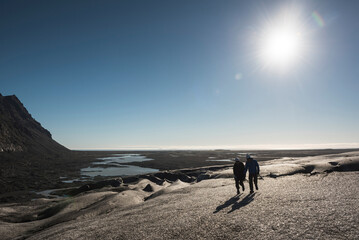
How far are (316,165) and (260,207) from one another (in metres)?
17.7

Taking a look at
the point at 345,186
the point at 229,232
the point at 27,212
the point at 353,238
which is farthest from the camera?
the point at 27,212

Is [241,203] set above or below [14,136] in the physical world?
below

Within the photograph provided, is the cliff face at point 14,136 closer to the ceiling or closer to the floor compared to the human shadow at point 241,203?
closer to the ceiling

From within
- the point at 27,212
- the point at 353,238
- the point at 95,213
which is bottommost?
the point at 27,212

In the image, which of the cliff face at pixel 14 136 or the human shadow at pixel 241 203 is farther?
the cliff face at pixel 14 136

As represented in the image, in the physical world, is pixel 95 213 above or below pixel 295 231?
below

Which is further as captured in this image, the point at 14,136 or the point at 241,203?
the point at 14,136

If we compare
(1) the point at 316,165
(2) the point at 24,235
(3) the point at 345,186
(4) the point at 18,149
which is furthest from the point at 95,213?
(4) the point at 18,149

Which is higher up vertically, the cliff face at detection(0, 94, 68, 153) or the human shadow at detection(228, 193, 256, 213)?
the cliff face at detection(0, 94, 68, 153)

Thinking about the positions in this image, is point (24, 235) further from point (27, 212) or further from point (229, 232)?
point (229, 232)

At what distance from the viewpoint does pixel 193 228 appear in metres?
8.26

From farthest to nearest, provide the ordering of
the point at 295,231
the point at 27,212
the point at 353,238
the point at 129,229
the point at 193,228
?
1. the point at 27,212
2. the point at 129,229
3. the point at 193,228
4. the point at 295,231
5. the point at 353,238

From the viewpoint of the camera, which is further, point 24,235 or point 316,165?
point 316,165

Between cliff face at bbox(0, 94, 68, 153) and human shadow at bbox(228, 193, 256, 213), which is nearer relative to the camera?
human shadow at bbox(228, 193, 256, 213)
